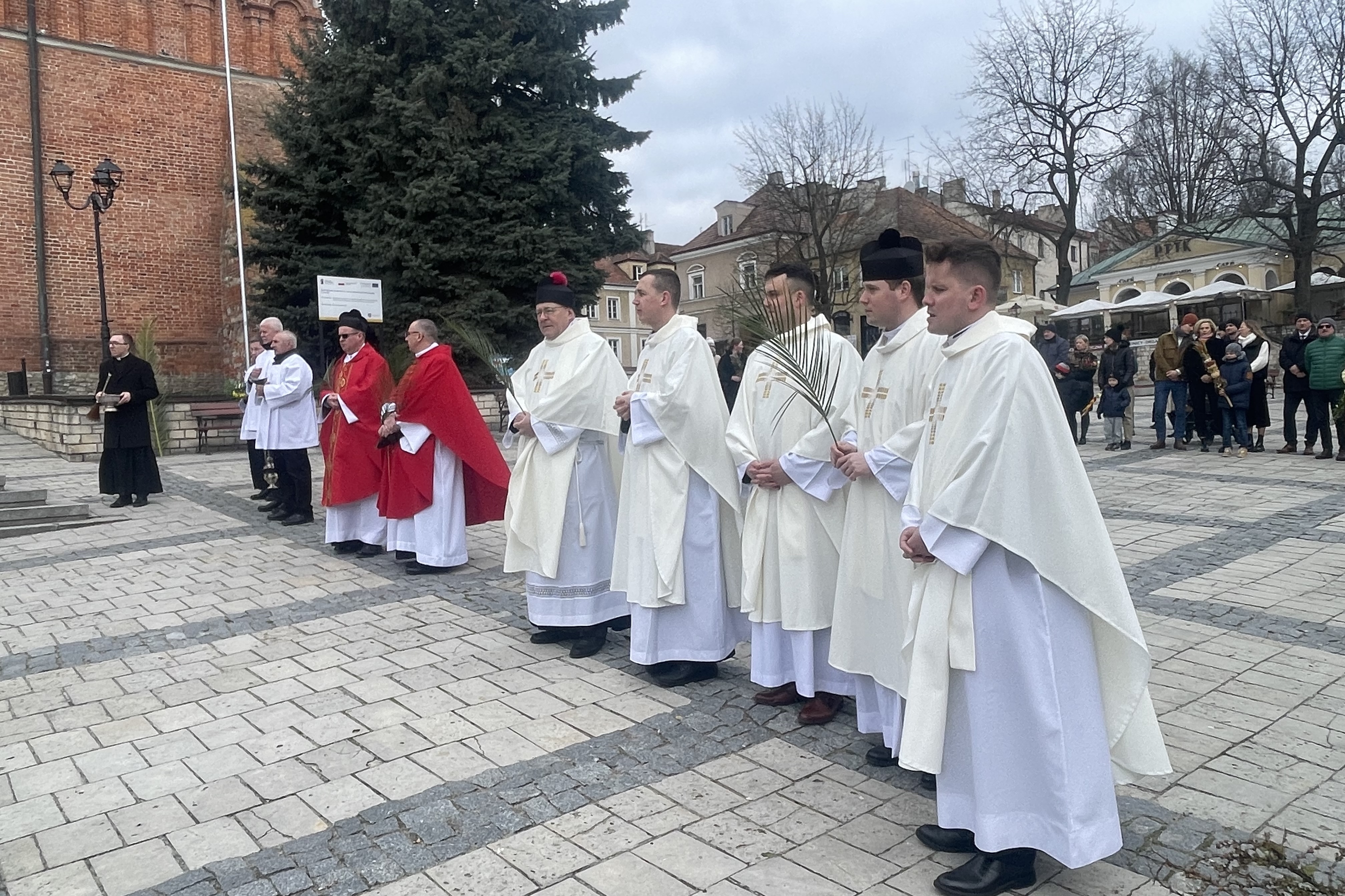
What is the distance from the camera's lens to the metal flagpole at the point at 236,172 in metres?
20.5

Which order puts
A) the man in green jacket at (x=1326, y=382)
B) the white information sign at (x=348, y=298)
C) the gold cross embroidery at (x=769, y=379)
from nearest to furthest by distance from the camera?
the gold cross embroidery at (x=769, y=379) < the man in green jacket at (x=1326, y=382) < the white information sign at (x=348, y=298)

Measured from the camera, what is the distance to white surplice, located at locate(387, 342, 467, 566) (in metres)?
7.41

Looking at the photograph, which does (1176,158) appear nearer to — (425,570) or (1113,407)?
(1113,407)

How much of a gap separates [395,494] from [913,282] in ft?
16.4

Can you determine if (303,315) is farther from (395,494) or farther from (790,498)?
(790,498)

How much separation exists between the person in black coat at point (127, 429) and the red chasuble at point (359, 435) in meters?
3.90

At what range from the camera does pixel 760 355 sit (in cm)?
449

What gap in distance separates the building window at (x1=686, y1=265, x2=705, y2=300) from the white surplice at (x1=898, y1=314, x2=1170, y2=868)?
50.8 meters

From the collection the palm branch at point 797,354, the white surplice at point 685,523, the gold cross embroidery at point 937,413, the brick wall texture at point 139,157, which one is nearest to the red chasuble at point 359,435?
the white surplice at point 685,523

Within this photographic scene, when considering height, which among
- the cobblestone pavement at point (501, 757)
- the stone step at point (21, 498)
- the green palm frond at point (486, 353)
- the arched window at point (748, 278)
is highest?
the arched window at point (748, 278)

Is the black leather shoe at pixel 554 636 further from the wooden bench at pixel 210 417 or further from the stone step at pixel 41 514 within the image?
the wooden bench at pixel 210 417

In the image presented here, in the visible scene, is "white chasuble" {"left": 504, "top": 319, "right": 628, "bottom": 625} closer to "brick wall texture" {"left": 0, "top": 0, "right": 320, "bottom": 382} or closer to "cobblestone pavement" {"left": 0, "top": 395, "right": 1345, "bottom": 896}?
"cobblestone pavement" {"left": 0, "top": 395, "right": 1345, "bottom": 896}

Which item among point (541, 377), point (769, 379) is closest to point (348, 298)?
point (541, 377)

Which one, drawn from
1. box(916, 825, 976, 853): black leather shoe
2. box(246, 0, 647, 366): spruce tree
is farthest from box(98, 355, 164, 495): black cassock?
box(916, 825, 976, 853): black leather shoe
